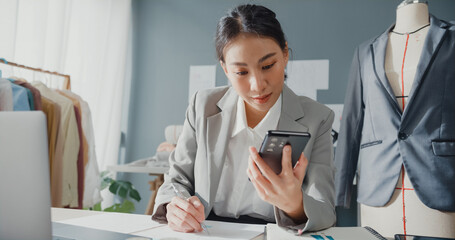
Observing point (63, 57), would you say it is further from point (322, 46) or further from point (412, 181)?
point (412, 181)

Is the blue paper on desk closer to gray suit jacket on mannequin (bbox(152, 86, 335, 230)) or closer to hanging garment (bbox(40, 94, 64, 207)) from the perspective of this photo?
gray suit jacket on mannequin (bbox(152, 86, 335, 230))

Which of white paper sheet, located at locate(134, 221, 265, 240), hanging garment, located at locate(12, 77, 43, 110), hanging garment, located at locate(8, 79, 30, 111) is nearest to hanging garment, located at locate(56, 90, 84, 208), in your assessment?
hanging garment, located at locate(12, 77, 43, 110)

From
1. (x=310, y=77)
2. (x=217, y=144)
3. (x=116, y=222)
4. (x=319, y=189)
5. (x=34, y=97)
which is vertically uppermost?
(x=310, y=77)

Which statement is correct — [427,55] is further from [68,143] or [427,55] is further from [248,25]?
[68,143]

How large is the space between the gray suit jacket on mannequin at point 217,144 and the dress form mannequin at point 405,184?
1.95 ft

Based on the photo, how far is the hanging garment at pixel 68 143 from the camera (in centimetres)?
232

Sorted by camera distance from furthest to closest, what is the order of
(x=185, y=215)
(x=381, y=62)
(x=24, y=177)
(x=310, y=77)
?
(x=310, y=77)
(x=381, y=62)
(x=185, y=215)
(x=24, y=177)

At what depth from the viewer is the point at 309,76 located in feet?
11.0

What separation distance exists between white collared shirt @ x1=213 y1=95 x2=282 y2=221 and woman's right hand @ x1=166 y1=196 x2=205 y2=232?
0.78 ft

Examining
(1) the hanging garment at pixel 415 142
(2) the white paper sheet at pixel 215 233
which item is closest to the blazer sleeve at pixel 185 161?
(2) the white paper sheet at pixel 215 233

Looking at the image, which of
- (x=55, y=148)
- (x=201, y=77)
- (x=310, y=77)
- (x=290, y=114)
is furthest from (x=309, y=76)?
(x=290, y=114)

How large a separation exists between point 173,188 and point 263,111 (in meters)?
0.38

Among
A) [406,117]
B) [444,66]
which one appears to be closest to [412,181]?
[406,117]

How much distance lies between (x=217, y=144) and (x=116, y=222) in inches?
14.5
